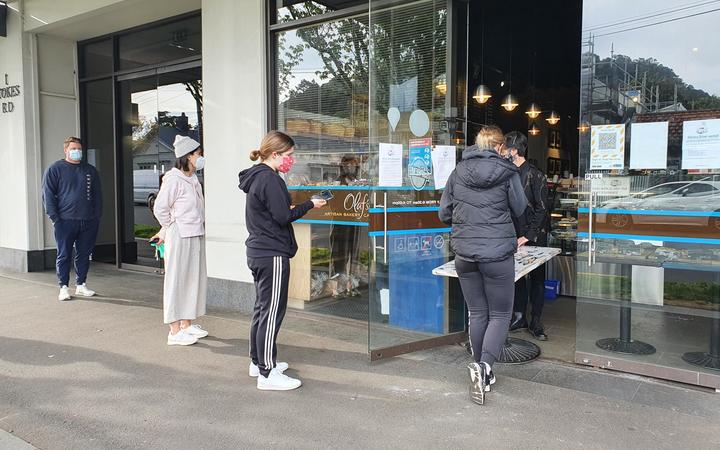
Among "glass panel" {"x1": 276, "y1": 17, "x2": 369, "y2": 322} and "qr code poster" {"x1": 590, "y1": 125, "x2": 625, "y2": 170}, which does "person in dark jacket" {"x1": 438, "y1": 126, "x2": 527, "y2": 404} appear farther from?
"glass panel" {"x1": 276, "y1": 17, "x2": 369, "y2": 322}

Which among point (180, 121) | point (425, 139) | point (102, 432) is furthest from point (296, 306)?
point (180, 121)

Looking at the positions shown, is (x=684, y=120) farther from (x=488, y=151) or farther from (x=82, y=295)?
(x=82, y=295)

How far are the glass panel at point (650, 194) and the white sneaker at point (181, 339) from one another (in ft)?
10.6

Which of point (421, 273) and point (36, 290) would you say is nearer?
point (421, 273)

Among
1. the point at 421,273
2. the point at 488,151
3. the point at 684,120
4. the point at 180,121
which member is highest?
the point at 180,121

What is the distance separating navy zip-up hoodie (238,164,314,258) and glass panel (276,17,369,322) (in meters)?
2.05

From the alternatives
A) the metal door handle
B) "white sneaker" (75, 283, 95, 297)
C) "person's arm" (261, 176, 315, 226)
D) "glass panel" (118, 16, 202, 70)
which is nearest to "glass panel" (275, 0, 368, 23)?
"glass panel" (118, 16, 202, 70)

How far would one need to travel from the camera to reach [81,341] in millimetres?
4828

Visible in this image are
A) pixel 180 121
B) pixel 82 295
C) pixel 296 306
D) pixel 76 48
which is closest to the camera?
pixel 296 306

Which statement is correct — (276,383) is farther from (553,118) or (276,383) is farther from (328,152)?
(553,118)

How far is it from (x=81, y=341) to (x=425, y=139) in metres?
3.53

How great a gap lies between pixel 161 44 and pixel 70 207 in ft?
8.73

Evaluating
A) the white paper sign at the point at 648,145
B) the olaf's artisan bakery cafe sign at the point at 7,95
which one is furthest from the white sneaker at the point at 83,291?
the white paper sign at the point at 648,145

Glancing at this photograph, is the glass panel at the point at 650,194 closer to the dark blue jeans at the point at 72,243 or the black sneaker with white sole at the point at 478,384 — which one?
the black sneaker with white sole at the point at 478,384
